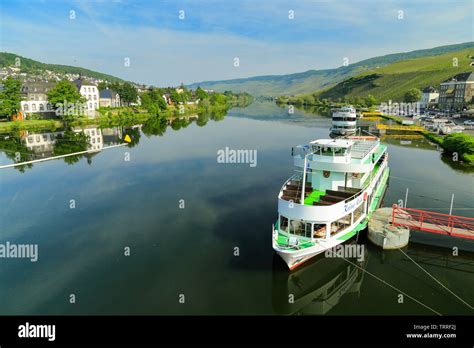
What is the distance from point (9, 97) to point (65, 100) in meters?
14.5

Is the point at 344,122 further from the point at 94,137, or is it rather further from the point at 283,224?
the point at 94,137

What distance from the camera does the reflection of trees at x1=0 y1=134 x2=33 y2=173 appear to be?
50000 mm

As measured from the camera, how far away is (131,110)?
126875mm

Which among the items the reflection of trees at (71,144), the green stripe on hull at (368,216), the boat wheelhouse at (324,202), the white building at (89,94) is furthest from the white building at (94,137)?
the green stripe on hull at (368,216)

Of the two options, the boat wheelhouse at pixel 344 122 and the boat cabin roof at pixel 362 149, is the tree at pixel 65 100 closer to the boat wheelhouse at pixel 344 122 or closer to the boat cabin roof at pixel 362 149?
the boat wheelhouse at pixel 344 122

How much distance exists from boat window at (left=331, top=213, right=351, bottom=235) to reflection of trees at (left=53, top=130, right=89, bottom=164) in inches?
1845

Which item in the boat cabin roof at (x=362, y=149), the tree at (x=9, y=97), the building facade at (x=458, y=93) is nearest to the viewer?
the boat cabin roof at (x=362, y=149)

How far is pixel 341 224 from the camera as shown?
24.2 m

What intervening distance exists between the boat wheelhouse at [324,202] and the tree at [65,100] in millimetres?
94484

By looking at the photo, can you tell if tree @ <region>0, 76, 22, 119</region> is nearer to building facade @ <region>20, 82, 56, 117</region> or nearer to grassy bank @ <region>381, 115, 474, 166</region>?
building facade @ <region>20, 82, 56, 117</region>

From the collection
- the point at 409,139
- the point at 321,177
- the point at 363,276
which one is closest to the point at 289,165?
the point at 321,177

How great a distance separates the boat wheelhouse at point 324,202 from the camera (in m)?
21.0
